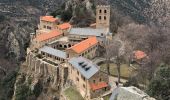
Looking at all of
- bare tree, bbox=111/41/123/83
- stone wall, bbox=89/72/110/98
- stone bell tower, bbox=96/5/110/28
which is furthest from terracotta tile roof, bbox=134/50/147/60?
stone bell tower, bbox=96/5/110/28

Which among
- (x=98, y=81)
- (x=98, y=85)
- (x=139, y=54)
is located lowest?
(x=98, y=85)

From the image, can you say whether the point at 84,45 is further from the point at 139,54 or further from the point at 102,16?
the point at 102,16

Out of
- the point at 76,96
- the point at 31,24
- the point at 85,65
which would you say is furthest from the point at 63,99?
the point at 31,24

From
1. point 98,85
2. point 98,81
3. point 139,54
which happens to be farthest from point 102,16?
point 98,85


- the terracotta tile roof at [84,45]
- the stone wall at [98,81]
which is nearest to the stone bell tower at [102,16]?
the terracotta tile roof at [84,45]

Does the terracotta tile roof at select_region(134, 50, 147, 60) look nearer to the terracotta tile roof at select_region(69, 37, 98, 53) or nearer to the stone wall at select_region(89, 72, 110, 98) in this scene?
the terracotta tile roof at select_region(69, 37, 98, 53)

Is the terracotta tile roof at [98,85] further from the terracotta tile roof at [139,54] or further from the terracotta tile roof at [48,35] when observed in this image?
the terracotta tile roof at [48,35]
